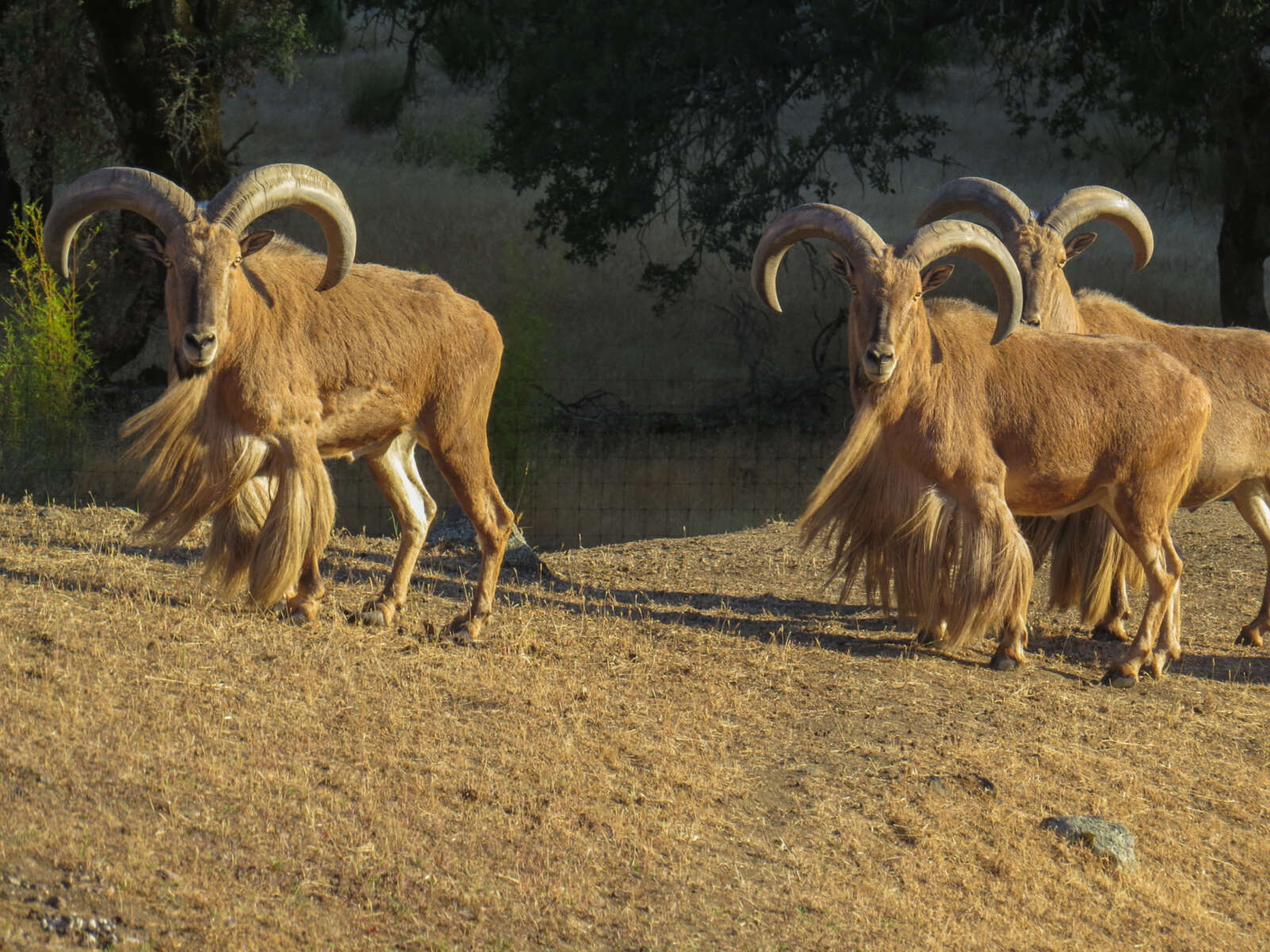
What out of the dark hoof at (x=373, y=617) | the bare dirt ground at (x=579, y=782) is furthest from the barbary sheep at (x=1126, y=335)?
the dark hoof at (x=373, y=617)

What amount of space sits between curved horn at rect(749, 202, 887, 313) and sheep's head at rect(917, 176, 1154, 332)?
1.37m

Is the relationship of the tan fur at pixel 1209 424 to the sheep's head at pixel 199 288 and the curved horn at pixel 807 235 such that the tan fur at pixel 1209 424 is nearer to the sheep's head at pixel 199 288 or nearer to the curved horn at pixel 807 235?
the curved horn at pixel 807 235

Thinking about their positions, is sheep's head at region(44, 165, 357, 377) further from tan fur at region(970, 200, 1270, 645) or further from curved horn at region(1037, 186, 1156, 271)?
curved horn at region(1037, 186, 1156, 271)

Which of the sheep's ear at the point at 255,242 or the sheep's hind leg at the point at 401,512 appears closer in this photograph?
the sheep's ear at the point at 255,242

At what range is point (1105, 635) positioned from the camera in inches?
333

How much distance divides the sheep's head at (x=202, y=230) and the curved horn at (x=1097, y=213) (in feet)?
14.8

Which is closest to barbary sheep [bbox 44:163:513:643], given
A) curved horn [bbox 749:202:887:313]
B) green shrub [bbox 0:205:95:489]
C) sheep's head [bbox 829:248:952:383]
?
curved horn [bbox 749:202:887:313]

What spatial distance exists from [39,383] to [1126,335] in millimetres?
8103

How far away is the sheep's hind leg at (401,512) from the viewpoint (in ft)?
23.8

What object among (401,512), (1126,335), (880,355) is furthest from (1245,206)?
(401,512)

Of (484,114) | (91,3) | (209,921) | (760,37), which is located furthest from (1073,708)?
(484,114)

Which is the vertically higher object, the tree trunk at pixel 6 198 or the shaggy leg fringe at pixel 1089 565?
the tree trunk at pixel 6 198

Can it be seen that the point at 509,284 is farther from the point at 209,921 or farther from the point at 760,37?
the point at 209,921

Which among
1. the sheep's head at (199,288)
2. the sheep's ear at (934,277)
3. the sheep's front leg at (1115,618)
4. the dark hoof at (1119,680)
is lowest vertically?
the dark hoof at (1119,680)
